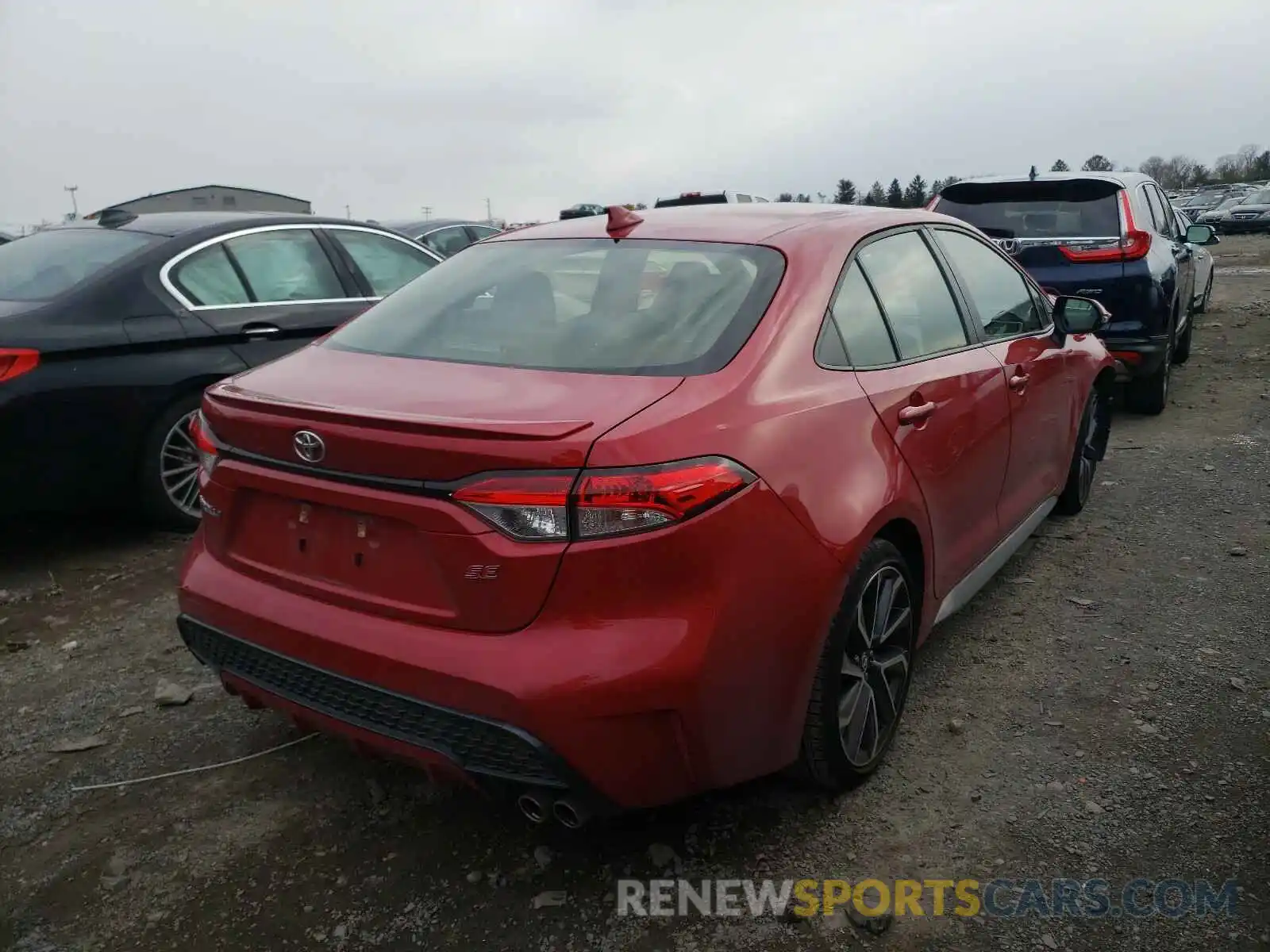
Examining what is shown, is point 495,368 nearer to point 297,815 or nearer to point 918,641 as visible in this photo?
point 297,815

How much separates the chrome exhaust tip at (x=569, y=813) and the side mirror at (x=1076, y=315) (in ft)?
10.5

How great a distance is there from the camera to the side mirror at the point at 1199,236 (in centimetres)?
816

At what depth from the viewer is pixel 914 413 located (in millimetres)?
2820

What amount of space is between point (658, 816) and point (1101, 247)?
18.3 feet

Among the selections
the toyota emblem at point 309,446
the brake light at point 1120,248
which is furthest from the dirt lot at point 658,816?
the brake light at point 1120,248

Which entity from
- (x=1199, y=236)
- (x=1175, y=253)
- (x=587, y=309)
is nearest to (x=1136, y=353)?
(x=1175, y=253)

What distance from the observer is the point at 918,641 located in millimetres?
3033

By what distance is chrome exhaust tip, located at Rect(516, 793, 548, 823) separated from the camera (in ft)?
7.02

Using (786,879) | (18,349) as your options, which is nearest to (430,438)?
(786,879)

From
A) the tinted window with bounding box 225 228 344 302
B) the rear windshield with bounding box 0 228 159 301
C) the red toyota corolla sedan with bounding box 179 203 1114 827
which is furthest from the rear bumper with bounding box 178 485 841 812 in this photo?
the tinted window with bounding box 225 228 344 302

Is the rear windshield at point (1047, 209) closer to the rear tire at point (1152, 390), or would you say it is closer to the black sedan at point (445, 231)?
the rear tire at point (1152, 390)

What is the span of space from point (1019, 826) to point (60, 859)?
8.09 ft

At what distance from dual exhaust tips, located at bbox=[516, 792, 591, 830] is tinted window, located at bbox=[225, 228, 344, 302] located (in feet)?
12.4

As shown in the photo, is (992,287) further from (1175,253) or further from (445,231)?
(445,231)
